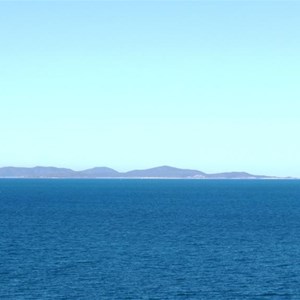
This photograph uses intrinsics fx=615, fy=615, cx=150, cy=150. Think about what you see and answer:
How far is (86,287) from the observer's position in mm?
60031

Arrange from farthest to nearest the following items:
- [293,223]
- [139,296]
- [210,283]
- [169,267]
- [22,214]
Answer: [22,214]
[293,223]
[169,267]
[210,283]
[139,296]

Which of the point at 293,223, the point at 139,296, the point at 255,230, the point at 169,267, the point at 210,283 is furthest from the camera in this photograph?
the point at 293,223

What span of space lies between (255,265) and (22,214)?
78384 millimetres

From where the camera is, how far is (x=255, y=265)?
70.6m

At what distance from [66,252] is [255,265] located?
79.6 ft

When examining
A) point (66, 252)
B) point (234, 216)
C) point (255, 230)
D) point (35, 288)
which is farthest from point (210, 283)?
point (234, 216)

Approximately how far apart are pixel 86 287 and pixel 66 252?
1932 centimetres

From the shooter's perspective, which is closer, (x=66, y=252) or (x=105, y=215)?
(x=66, y=252)

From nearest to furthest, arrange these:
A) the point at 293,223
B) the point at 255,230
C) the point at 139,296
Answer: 1. the point at 139,296
2. the point at 255,230
3. the point at 293,223

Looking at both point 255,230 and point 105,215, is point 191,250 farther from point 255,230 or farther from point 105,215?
point 105,215

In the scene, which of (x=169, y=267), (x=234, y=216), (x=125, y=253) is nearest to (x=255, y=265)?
(x=169, y=267)

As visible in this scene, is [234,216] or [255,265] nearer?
[255,265]

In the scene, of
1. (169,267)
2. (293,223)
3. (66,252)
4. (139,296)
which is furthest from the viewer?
(293,223)

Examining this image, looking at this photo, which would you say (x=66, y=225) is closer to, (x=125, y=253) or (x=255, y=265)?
(x=125, y=253)
